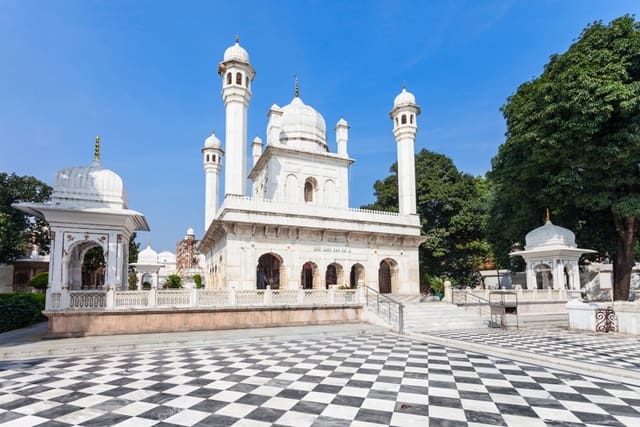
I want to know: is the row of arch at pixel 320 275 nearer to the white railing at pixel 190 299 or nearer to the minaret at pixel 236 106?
the white railing at pixel 190 299

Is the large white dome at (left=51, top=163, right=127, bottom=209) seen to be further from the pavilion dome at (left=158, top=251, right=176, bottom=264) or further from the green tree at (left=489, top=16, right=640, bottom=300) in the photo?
the pavilion dome at (left=158, top=251, right=176, bottom=264)

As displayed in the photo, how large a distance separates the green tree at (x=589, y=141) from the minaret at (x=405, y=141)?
5.04 metres

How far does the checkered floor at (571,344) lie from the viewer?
822cm

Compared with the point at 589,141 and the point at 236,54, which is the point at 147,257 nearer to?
the point at 236,54

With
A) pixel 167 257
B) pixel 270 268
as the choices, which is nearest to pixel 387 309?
pixel 270 268

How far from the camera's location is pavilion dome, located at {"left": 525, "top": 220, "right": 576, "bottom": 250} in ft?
62.1

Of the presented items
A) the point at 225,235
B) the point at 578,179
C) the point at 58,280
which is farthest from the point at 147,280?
the point at 578,179

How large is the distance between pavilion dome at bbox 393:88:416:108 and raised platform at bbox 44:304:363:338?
544 inches

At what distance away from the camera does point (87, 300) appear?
1235 centimetres

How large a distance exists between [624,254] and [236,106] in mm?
20990

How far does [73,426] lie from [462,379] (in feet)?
19.1

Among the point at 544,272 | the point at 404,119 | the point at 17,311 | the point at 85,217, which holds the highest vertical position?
the point at 404,119

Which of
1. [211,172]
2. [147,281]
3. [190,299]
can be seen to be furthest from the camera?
[147,281]

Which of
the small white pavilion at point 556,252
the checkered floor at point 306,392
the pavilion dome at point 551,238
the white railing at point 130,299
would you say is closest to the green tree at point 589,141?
the pavilion dome at point 551,238
